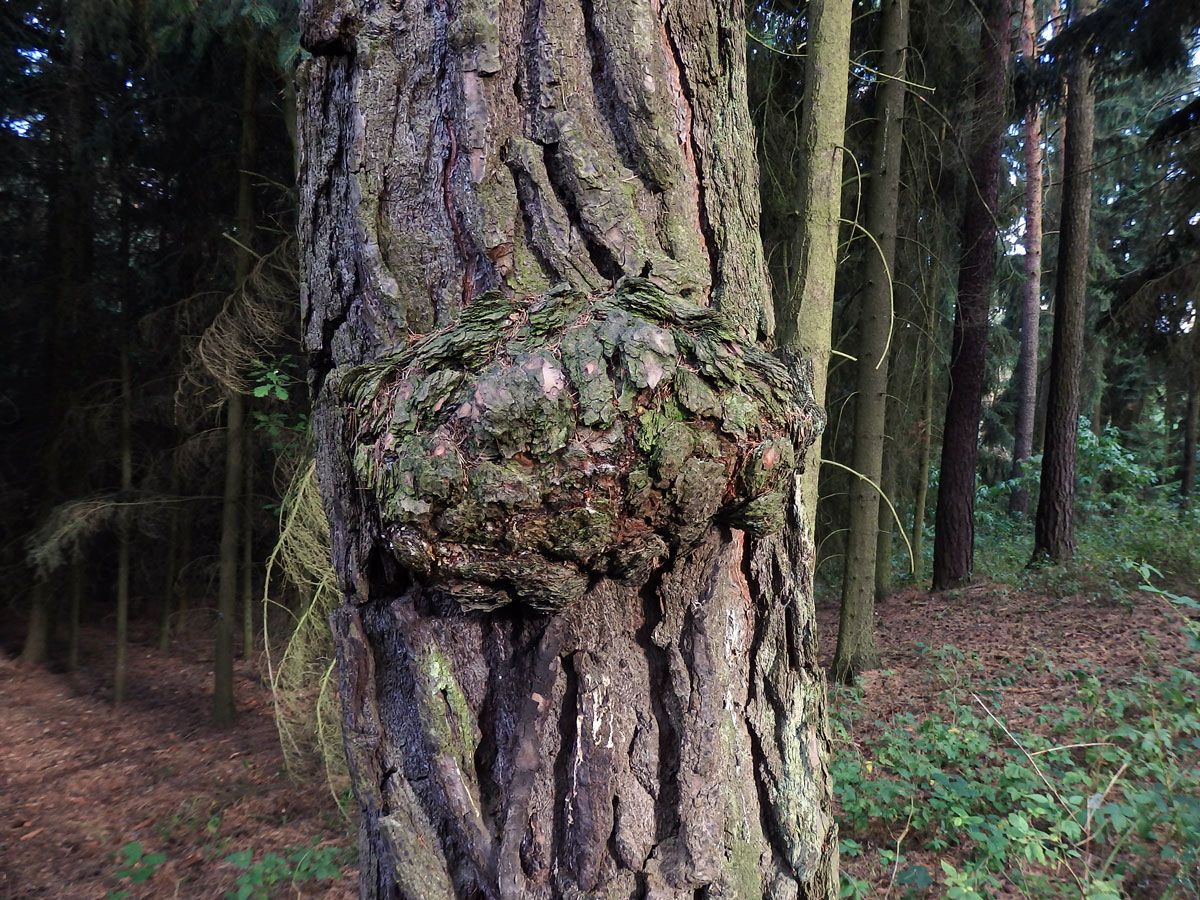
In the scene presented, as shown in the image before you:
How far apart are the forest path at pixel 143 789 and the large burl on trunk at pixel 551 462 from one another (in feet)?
12.2

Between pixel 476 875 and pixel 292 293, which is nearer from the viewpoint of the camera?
pixel 476 875

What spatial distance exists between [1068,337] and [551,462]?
33.8 feet

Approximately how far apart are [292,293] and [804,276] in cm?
505

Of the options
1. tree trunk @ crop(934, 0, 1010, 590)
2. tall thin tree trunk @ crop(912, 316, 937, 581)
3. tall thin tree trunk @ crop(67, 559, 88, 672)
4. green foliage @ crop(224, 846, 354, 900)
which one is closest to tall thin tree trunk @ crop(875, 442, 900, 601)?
tall thin tree trunk @ crop(912, 316, 937, 581)

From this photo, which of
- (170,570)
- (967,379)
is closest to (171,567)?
(170,570)

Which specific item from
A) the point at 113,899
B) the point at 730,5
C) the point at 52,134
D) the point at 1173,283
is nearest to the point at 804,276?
the point at 730,5

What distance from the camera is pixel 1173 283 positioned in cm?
791

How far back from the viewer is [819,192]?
4.37 meters

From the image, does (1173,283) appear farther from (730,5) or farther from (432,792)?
(432,792)

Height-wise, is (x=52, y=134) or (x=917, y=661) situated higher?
(x=52, y=134)

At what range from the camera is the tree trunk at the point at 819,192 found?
4250mm

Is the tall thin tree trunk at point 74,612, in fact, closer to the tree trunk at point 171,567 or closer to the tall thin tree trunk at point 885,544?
the tree trunk at point 171,567

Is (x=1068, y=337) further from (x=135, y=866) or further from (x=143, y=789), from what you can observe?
(x=143, y=789)

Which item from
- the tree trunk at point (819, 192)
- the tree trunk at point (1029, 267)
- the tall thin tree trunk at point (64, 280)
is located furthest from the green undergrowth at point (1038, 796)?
the tall thin tree trunk at point (64, 280)
